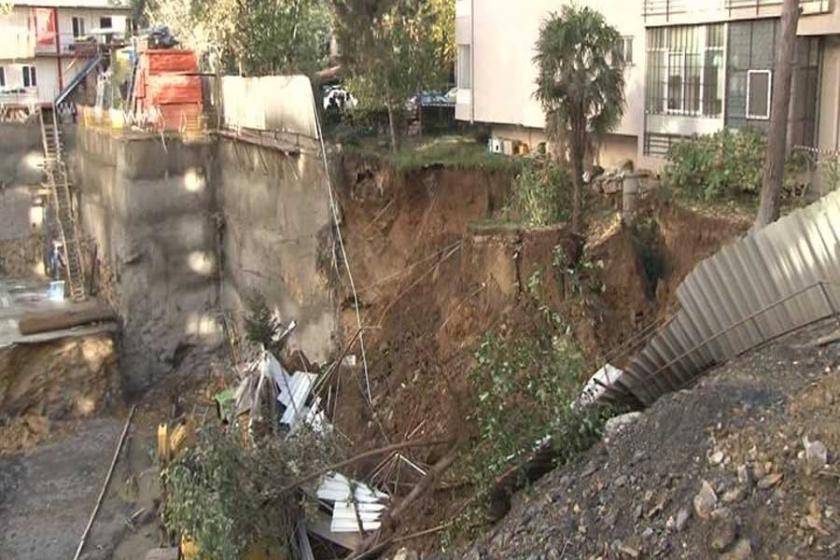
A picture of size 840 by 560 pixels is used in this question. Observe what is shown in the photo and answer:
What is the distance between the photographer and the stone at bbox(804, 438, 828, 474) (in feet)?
23.5

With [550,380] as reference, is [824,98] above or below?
above

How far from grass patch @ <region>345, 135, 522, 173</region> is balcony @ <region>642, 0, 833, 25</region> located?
424cm

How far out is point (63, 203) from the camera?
3316cm

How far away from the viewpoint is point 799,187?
15109 millimetres

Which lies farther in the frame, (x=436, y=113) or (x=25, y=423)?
(x=436, y=113)

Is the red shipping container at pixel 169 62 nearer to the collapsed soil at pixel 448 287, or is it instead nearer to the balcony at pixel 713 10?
the collapsed soil at pixel 448 287

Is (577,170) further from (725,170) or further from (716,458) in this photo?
(716,458)

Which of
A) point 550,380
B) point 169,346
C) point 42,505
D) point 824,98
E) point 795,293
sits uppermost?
point 824,98

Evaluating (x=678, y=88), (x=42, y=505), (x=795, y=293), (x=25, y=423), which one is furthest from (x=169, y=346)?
(x=795, y=293)

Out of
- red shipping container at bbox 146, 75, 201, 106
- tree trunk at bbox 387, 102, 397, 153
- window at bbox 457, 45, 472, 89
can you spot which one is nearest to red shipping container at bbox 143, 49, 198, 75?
red shipping container at bbox 146, 75, 201, 106

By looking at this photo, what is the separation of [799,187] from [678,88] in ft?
17.1

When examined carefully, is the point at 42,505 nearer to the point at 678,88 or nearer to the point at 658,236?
the point at 658,236

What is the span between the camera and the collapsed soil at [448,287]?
13.6 m

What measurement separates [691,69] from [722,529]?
1393 centimetres
